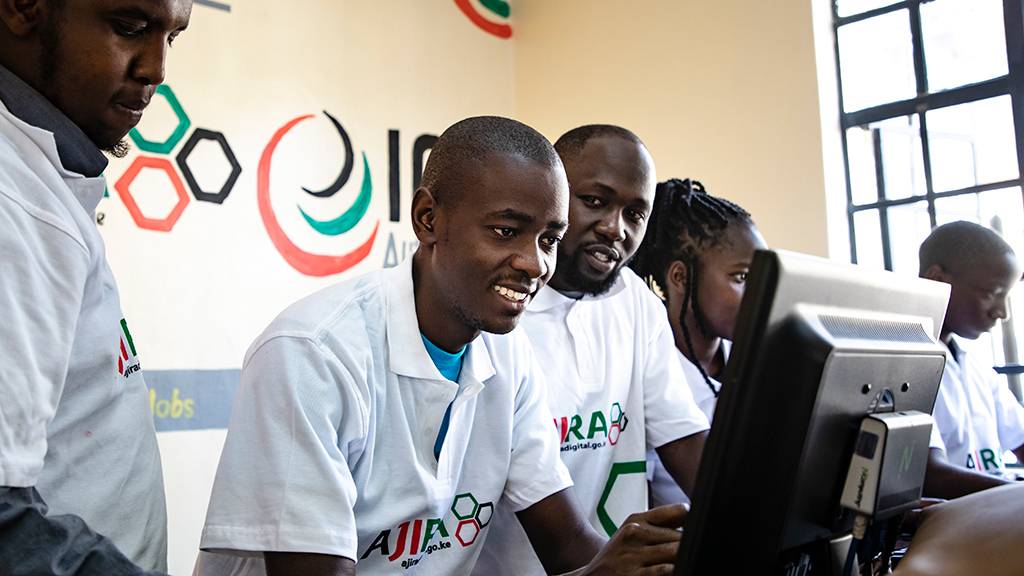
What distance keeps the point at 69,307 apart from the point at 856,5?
11.8 feet

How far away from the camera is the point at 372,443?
3.38 feet

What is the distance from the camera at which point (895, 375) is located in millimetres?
754

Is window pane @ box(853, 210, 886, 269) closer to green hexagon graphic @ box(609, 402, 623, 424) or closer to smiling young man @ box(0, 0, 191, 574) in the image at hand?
green hexagon graphic @ box(609, 402, 623, 424)

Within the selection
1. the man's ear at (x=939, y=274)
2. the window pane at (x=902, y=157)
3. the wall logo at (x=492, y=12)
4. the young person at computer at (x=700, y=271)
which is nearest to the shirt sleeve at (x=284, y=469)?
the young person at computer at (x=700, y=271)

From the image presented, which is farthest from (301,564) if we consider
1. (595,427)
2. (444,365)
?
(595,427)

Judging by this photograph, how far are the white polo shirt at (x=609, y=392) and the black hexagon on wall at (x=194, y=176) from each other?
6.30 ft

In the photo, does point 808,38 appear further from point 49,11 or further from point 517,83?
point 49,11

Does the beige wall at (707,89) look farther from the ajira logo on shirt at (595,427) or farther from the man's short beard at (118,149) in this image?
the man's short beard at (118,149)

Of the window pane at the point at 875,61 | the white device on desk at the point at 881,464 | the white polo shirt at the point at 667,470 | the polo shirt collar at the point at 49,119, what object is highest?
the window pane at the point at 875,61

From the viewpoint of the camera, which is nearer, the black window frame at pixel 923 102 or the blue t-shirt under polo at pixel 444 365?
the blue t-shirt under polo at pixel 444 365

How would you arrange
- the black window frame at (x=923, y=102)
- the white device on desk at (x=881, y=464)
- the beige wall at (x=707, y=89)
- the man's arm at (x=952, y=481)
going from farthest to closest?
1. the beige wall at (x=707, y=89)
2. the black window frame at (x=923, y=102)
3. the man's arm at (x=952, y=481)
4. the white device on desk at (x=881, y=464)

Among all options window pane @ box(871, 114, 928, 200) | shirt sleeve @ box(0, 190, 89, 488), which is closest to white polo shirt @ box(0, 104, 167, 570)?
shirt sleeve @ box(0, 190, 89, 488)

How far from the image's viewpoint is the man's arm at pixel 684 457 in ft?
5.19

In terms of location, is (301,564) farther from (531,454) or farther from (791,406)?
(791,406)
